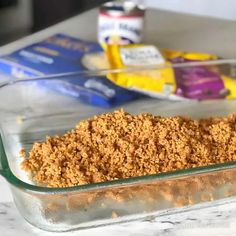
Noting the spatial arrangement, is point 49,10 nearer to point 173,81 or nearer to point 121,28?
point 121,28

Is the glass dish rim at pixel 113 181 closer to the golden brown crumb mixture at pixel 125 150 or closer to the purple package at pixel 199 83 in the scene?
the golden brown crumb mixture at pixel 125 150

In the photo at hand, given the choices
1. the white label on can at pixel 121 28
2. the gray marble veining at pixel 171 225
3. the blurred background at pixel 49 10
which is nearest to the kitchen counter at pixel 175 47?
the gray marble veining at pixel 171 225

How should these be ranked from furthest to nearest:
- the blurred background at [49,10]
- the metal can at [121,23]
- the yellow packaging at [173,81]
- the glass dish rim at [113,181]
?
the blurred background at [49,10], the metal can at [121,23], the yellow packaging at [173,81], the glass dish rim at [113,181]

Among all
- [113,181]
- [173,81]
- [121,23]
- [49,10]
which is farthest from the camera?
[49,10]

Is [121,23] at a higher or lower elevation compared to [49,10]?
higher

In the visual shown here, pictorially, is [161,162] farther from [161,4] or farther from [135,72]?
[161,4]

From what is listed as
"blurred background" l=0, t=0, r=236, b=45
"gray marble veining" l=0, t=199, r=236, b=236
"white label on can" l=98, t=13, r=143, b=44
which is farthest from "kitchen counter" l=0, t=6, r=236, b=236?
"blurred background" l=0, t=0, r=236, b=45

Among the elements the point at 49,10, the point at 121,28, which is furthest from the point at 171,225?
the point at 49,10

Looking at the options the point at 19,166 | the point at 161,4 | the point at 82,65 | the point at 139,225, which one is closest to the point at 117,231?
the point at 139,225
